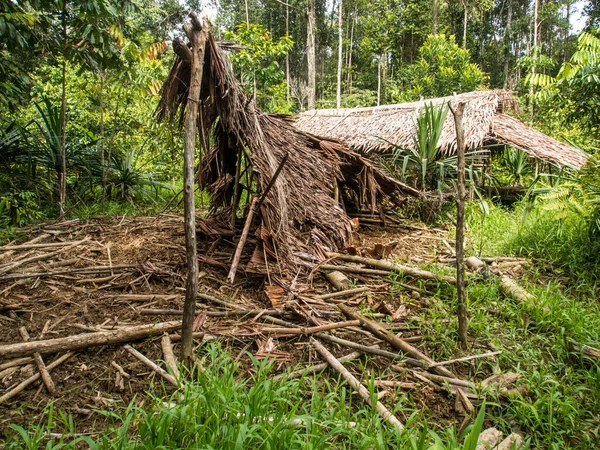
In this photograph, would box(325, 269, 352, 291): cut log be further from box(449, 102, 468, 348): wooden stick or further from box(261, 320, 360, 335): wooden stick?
box(449, 102, 468, 348): wooden stick

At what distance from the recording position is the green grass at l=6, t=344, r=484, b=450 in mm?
1609

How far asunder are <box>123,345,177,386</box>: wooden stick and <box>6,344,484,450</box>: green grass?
136 mm

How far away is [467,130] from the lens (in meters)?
7.40

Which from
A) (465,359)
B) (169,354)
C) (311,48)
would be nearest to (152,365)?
(169,354)

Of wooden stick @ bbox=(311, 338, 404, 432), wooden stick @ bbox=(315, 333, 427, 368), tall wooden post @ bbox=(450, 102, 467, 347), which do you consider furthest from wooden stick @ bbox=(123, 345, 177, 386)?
tall wooden post @ bbox=(450, 102, 467, 347)

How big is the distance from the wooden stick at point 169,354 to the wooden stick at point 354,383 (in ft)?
3.06

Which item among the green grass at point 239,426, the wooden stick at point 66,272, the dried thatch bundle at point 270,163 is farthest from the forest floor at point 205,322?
the dried thatch bundle at point 270,163

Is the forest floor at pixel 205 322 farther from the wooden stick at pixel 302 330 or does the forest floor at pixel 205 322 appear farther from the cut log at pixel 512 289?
the cut log at pixel 512 289

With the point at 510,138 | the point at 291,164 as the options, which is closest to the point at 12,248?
the point at 291,164

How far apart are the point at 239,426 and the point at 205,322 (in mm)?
1201

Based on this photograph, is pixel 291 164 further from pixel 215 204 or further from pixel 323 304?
pixel 323 304

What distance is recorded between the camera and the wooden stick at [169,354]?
7.09ft

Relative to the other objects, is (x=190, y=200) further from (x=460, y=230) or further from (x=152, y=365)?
(x=460, y=230)

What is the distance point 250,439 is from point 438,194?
5341 mm
